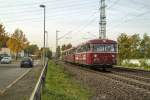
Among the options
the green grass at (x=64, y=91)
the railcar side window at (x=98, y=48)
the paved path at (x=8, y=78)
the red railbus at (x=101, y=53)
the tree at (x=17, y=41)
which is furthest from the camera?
the tree at (x=17, y=41)

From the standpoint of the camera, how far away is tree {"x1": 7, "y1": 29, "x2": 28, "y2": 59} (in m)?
101

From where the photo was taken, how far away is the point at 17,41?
103 metres

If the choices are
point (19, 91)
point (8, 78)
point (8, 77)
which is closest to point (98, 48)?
point (8, 77)

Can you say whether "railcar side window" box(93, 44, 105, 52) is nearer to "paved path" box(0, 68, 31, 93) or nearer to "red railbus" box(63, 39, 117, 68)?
"red railbus" box(63, 39, 117, 68)

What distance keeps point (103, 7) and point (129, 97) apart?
32769 millimetres

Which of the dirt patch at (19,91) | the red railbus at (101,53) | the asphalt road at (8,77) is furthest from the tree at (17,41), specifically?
the dirt patch at (19,91)

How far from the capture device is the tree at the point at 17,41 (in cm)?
10100

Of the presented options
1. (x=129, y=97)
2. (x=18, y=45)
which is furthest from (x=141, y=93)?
(x=18, y=45)

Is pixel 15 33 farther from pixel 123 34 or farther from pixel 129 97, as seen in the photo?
pixel 129 97

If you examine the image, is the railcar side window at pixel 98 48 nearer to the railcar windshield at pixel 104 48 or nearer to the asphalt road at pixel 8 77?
the railcar windshield at pixel 104 48

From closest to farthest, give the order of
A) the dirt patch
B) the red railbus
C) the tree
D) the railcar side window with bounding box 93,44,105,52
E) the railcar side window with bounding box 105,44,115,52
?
the dirt patch → the red railbus → the railcar side window with bounding box 93,44,105,52 → the railcar side window with bounding box 105,44,115,52 → the tree

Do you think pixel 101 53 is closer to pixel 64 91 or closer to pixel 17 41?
pixel 64 91

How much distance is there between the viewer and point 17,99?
15.0 m

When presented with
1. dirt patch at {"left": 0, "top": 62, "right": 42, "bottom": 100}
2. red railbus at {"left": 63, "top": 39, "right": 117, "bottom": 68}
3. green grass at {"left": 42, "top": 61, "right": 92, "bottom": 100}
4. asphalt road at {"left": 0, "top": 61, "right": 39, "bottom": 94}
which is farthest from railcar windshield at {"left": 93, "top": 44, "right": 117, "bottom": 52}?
dirt patch at {"left": 0, "top": 62, "right": 42, "bottom": 100}
